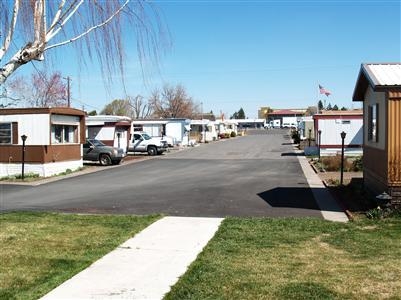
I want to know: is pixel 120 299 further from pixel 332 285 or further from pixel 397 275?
pixel 397 275

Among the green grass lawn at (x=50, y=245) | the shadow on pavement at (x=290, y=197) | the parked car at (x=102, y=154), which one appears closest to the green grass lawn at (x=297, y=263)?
the green grass lawn at (x=50, y=245)

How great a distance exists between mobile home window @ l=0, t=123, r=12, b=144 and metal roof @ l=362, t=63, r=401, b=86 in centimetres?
1859

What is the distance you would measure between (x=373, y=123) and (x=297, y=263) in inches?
348

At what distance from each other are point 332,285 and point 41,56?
4.35 m

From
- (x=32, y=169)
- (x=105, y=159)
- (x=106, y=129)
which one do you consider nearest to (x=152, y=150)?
(x=106, y=129)

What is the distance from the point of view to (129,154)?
1795 inches

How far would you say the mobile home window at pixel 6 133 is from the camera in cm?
2694

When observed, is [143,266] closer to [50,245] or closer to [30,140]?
[50,245]

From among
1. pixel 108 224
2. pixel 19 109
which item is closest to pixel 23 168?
pixel 19 109

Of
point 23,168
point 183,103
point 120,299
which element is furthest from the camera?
point 183,103

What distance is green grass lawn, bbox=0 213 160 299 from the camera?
6.75 m

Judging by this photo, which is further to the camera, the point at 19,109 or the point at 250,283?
the point at 19,109

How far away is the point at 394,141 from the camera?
12305 millimetres

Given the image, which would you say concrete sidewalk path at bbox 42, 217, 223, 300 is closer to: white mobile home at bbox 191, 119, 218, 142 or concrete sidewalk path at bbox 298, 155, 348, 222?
concrete sidewalk path at bbox 298, 155, 348, 222
